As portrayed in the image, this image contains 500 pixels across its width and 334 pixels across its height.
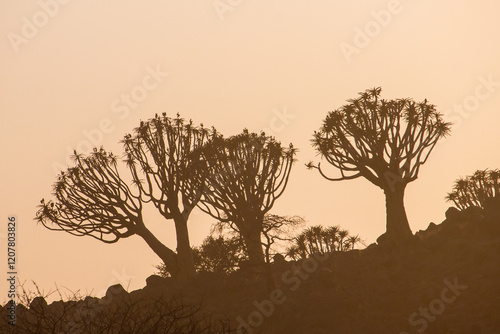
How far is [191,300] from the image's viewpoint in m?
19.3

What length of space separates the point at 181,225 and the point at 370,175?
7.03 metres

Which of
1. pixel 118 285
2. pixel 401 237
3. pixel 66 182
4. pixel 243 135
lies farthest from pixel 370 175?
pixel 66 182

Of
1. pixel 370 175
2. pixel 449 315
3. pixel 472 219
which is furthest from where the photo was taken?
pixel 370 175

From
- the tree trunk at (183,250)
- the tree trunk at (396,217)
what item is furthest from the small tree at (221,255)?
the tree trunk at (396,217)

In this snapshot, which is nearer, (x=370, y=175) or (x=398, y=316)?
(x=398, y=316)

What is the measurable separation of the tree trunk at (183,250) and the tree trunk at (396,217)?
278 inches

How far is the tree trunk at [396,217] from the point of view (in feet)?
71.3

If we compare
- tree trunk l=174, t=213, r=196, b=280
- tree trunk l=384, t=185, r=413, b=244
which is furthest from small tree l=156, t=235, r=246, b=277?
tree trunk l=384, t=185, r=413, b=244

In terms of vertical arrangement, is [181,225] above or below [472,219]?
above

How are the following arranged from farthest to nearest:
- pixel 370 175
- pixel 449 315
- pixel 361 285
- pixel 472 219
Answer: pixel 370 175
pixel 472 219
pixel 361 285
pixel 449 315

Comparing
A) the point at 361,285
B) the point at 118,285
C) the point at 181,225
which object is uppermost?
the point at 181,225

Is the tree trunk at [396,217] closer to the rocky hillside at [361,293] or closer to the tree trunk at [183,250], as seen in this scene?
the rocky hillside at [361,293]

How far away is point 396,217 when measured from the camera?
21891 mm

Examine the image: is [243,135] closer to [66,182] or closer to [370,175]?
[370,175]
